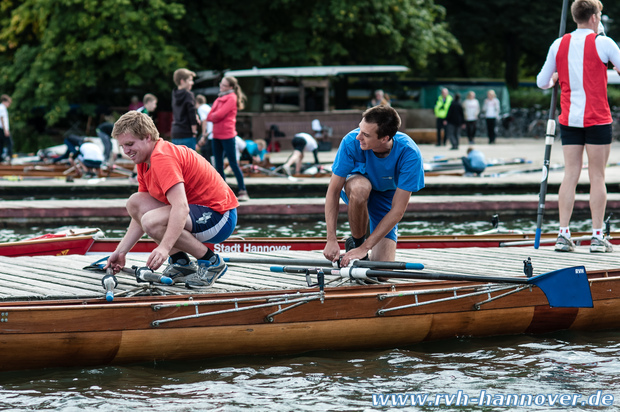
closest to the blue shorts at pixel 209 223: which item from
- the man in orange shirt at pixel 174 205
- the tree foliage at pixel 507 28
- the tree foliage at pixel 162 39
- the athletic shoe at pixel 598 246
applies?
the man in orange shirt at pixel 174 205

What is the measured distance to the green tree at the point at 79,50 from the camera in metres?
22.1

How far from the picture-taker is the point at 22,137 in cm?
2606

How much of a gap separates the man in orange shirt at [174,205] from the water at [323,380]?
27.5 inches

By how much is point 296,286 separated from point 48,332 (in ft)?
5.68

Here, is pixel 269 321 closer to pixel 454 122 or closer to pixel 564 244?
pixel 564 244

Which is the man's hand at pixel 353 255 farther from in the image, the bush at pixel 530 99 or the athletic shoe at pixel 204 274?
the bush at pixel 530 99

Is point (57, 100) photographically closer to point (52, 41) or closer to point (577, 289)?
point (52, 41)

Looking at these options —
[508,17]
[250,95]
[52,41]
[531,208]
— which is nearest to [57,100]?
[52,41]

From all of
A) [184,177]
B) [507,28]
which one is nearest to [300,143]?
[184,177]

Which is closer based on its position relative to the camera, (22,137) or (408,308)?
(408,308)

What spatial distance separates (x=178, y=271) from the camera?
5941 mm

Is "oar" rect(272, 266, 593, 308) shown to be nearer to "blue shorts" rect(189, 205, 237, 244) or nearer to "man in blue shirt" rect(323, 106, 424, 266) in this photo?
"man in blue shirt" rect(323, 106, 424, 266)

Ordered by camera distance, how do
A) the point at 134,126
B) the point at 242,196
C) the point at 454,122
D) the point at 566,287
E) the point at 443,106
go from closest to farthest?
the point at 134,126
the point at 566,287
the point at 242,196
the point at 454,122
the point at 443,106

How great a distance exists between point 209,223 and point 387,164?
1258mm
